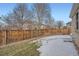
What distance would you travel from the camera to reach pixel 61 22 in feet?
10.1

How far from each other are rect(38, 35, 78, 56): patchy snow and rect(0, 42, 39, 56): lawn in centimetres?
8

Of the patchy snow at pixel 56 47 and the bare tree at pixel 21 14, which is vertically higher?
the bare tree at pixel 21 14

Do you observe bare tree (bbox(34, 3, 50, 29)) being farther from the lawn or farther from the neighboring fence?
the lawn

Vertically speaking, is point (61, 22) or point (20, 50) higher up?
point (61, 22)

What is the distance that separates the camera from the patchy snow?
3.07 meters

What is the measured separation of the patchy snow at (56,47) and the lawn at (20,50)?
0.08 meters

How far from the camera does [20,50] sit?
310 centimetres

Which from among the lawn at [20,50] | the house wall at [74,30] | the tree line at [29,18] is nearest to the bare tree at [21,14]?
the tree line at [29,18]

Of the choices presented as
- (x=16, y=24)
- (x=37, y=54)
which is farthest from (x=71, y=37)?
(x=16, y=24)

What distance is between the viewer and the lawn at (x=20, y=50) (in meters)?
3.09

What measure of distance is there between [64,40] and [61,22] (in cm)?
20

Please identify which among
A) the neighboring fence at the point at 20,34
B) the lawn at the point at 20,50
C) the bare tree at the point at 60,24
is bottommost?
the lawn at the point at 20,50

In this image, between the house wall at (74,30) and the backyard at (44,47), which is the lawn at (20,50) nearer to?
the backyard at (44,47)

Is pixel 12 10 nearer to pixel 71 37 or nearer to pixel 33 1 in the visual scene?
pixel 33 1
